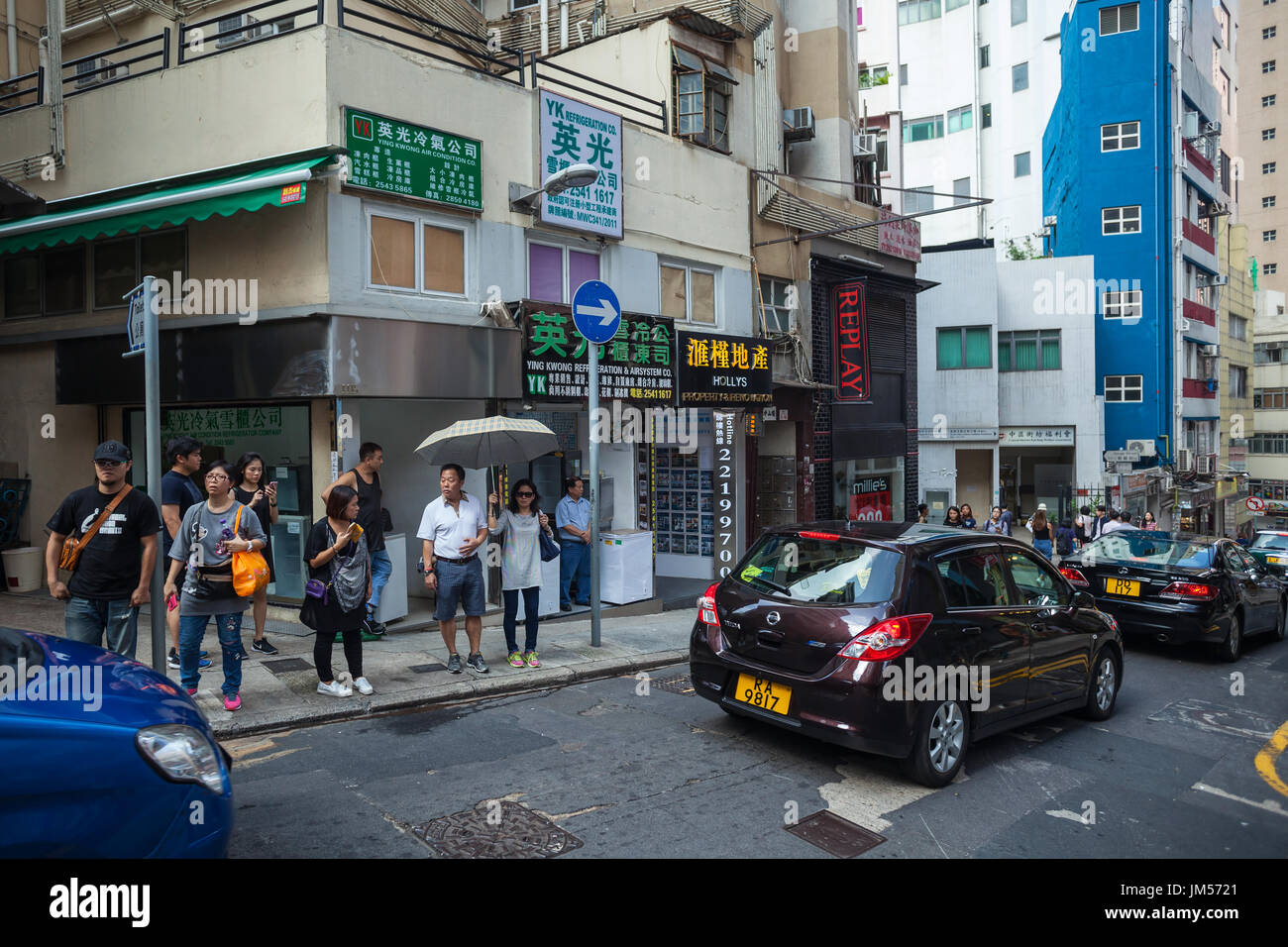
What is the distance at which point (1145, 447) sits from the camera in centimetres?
3178

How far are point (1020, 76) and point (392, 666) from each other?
1749 inches

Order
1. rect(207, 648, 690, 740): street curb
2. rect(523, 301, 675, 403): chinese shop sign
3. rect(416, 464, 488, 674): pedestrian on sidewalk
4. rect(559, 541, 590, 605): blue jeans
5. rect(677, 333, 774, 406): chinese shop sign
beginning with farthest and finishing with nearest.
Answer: rect(677, 333, 774, 406): chinese shop sign → rect(559, 541, 590, 605): blue jeans → rect(523, 301, 675, 403): chinese shop sign → rect(416, 464, 488, 674): pedestrian on sidewalk → rect(207, 648, 690, 740): street curb

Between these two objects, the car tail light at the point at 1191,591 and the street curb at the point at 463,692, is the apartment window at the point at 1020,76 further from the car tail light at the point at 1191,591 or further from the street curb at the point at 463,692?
the street curb at the point at 463,692

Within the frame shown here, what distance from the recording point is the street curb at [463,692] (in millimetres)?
6309

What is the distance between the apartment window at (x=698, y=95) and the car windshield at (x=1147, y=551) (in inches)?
344

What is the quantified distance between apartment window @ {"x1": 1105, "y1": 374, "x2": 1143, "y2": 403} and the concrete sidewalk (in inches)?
1135

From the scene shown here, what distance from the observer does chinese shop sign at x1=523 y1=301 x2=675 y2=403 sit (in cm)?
1112

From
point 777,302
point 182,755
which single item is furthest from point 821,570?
point 777,302

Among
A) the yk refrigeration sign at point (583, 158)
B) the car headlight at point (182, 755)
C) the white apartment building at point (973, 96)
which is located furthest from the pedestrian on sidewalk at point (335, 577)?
the white apartment building at point (973, 96)

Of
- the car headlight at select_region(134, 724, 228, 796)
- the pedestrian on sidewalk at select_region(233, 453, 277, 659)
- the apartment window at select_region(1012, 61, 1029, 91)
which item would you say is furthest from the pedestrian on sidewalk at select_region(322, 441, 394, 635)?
the apartment window at select_region(1012, 61, 1029, 91)

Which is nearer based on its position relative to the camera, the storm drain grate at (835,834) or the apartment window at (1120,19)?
the storm drain grate at (835,834)

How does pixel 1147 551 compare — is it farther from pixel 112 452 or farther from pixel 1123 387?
pixel 1123 387

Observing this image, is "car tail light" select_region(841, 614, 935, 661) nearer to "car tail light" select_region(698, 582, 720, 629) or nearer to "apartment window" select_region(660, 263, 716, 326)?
"car tail light" select_region(698, 582, 720, 629)

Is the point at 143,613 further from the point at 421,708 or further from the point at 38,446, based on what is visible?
the point at 421,708
